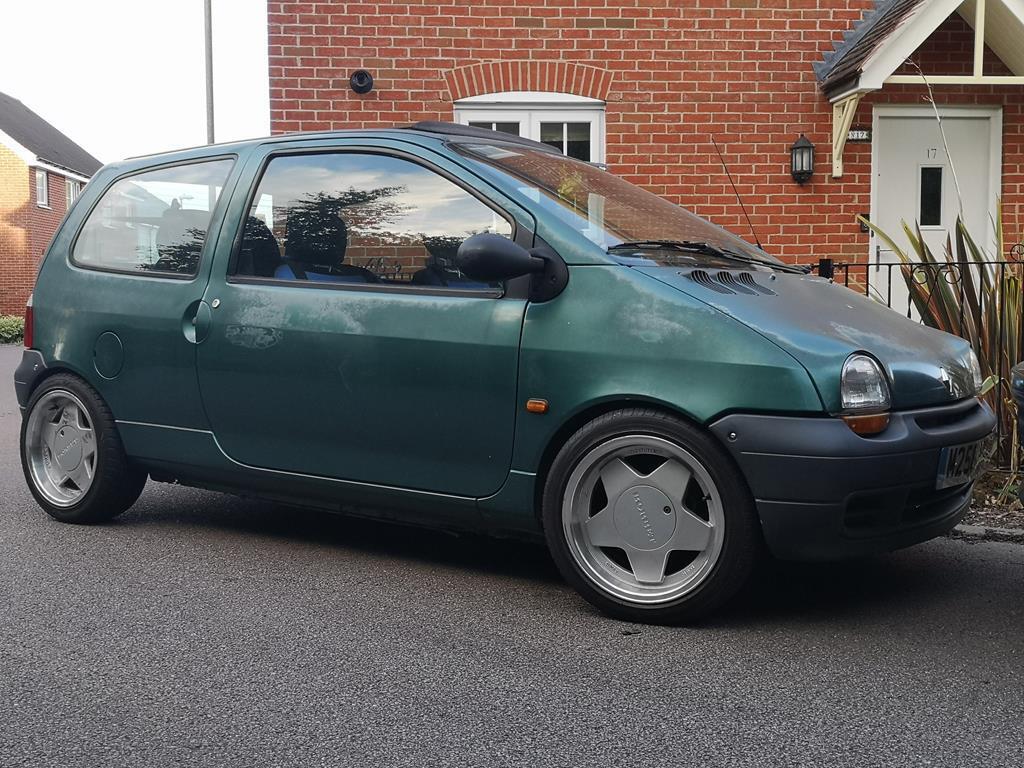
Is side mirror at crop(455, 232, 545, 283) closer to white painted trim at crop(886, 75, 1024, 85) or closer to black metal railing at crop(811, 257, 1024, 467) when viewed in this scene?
black metal railing at crop(811, 257, 1024, 467)

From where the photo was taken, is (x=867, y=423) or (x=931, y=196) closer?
(x=867, y=423)

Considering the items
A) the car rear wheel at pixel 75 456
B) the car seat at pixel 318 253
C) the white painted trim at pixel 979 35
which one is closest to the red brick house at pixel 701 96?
the white painted trim at pixel 979 35

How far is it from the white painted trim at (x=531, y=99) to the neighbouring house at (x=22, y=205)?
30306 millimetres

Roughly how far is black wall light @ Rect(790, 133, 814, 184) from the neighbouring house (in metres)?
31.6

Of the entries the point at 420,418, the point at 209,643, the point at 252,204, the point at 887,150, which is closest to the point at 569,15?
the point at 887,150

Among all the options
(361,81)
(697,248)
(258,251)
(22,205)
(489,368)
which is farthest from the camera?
(22,205)

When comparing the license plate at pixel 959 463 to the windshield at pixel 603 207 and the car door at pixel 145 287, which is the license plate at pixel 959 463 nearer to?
the windshield at pixel 603 207

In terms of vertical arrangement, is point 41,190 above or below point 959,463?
above

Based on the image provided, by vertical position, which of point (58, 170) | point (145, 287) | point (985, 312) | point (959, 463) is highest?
point (58, 170)

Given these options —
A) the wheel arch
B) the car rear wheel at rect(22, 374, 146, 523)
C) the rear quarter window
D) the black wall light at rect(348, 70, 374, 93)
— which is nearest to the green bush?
the black wall light at rect(348, 70, 374, 93)

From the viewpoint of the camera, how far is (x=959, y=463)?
4043 millimetres

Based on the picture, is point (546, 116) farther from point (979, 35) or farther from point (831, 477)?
point (831, 477)

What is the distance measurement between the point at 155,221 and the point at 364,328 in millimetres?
1439

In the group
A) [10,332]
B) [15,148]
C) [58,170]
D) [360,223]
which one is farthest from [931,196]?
[58,170]
